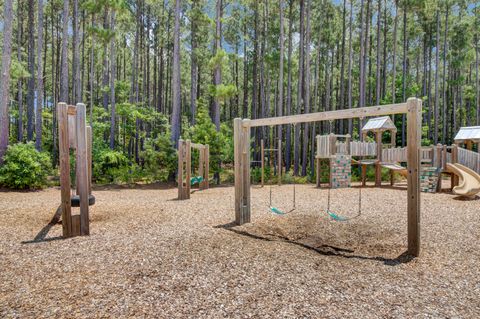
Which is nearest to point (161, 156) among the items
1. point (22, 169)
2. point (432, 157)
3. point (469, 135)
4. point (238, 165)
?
point (22, 169)

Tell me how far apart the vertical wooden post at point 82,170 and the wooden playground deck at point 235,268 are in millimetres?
274

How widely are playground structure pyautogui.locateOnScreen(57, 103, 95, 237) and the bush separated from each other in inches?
298

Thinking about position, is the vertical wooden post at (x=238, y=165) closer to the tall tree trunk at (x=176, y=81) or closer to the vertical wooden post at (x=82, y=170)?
the vertical wooden post at (x=82, y=170)

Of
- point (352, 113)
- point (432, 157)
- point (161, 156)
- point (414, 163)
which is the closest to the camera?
point (414, 163)

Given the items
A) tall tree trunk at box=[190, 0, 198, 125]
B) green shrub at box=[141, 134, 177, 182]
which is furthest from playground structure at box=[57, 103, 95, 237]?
tall tree trunk at box=[190, 0, 198, 125]

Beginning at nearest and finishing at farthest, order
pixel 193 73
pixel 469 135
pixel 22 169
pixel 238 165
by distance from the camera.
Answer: pixel 238 165, pixel 22 169, pixel 469 135, pixel 193 73

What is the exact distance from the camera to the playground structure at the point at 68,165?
16.6 feet

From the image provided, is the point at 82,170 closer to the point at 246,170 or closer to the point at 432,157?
the point at 246,170

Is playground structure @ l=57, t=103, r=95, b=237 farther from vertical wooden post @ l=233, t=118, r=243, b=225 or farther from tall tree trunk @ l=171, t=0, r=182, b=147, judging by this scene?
tall tree trunk @ l=171, t=0, r=182, b=147

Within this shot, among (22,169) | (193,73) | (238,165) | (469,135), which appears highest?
(193,73)

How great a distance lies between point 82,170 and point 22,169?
792 centimetres

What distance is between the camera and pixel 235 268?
3783 millimetres

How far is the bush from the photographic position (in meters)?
11.0

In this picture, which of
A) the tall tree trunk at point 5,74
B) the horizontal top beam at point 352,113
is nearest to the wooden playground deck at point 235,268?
the horizontal top beam at point 352,113
